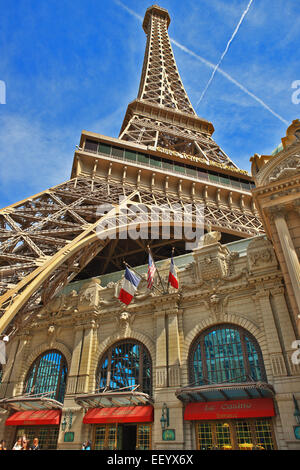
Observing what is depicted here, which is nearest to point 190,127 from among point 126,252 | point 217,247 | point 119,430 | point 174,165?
point 174,165

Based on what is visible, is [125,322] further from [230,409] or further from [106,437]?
[230,409]

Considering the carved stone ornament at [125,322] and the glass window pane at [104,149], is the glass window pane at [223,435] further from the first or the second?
the glass window pane at [104,149]

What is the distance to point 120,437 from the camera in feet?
61.5

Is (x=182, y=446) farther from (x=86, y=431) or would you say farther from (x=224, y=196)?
(x=224, y=196)

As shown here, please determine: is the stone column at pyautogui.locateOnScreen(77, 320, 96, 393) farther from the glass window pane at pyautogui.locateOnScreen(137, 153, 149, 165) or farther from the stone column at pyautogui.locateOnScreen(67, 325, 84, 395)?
the glass window pane at pyautogui.locateOnScreen(137, 153, 149, 165)

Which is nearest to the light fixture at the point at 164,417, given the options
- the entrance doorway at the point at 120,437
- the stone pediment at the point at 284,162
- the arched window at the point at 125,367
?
the entrance doorway at the point at 120,437

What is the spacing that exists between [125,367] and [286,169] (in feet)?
50.3

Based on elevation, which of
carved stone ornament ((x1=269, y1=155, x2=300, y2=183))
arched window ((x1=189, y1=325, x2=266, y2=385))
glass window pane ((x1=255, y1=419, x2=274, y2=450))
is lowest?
glass window pane ((x1=255, y1=419, x2=274, y2=450))

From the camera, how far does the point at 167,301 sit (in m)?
20.6

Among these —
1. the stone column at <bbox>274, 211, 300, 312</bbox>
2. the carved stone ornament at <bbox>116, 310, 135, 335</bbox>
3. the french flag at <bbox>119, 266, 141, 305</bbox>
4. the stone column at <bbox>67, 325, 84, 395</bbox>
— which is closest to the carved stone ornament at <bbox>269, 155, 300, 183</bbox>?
the stone column at <bbox>274, 211, 300, 312</bbox>

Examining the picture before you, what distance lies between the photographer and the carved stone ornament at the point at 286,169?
15.5 m

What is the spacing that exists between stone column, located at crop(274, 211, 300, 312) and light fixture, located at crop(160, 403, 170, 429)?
374 inches

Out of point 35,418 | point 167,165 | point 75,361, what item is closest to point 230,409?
point 75,361

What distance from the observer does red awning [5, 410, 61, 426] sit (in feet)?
65.2
